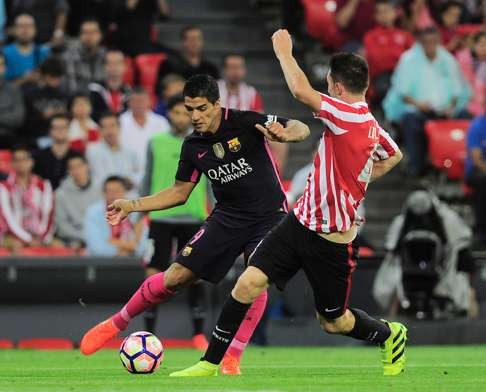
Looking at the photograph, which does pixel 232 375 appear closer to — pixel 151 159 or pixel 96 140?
pixel 151 159

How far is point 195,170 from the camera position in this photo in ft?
34.7

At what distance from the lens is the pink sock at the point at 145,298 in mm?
10984

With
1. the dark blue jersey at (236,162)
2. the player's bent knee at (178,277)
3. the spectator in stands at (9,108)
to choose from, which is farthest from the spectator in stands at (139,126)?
the dark blue jersey at (236,162)

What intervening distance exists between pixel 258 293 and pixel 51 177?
Result: 8.07 meters

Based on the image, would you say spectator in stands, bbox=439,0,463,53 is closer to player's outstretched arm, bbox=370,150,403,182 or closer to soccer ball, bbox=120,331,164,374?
player's outstretched arm, bbox=370,150,403,182

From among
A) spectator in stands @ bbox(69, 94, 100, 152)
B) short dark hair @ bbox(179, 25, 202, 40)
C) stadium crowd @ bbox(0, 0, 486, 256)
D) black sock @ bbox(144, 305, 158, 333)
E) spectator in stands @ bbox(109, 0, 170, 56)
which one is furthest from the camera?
spectator in stands @ bbox(109, 0, 170, 56)

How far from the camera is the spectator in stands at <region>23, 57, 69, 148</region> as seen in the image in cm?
1798

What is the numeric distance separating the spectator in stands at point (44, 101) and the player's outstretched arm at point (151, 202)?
7526 millimetres

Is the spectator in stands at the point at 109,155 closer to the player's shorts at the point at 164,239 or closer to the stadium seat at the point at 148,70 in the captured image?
the stadium seat at the point at 148,70

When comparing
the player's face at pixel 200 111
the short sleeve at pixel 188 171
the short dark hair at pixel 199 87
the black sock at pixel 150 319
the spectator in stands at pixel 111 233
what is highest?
the short dark hair at pixel 199 87

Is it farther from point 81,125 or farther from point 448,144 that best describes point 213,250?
point 448,144

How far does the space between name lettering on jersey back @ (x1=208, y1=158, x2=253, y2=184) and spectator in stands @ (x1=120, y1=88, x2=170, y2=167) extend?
7205 millimetres

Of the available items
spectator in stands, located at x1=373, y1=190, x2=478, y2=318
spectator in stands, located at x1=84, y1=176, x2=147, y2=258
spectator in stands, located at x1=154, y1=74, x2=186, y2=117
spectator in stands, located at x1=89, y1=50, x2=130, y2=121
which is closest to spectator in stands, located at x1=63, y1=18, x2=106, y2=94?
spectator in stands, located at x1=89, y1=50, x2=130, y2=121

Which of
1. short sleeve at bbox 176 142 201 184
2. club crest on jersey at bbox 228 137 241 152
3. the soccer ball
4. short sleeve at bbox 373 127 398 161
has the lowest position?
the soccer ball
